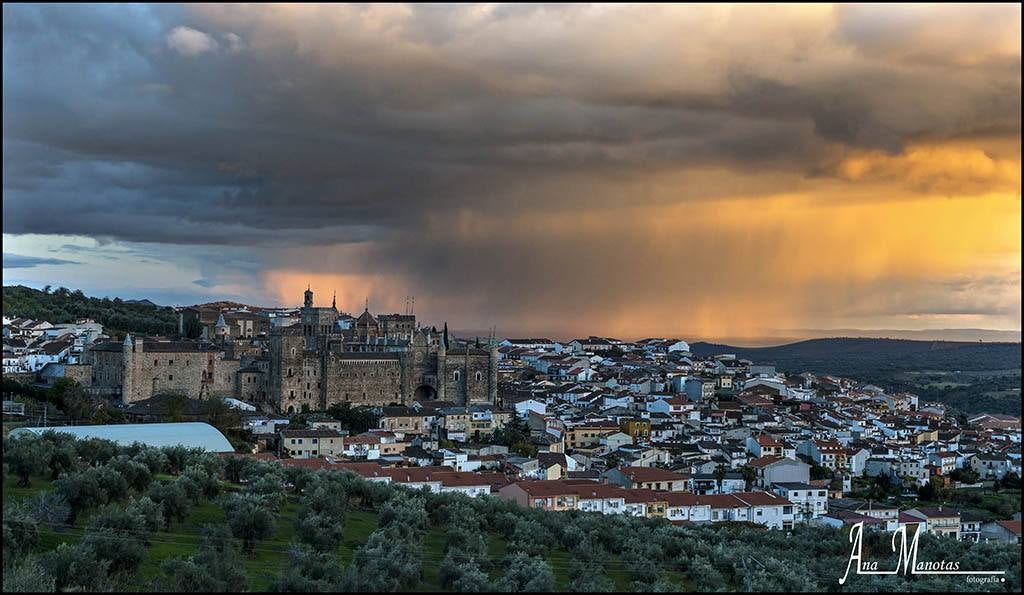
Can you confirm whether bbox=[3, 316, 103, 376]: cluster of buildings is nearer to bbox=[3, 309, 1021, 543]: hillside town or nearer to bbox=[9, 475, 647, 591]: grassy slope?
bbox=[3, 309, 1021, 543]: hillside town

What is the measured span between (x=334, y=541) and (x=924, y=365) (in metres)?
95.2

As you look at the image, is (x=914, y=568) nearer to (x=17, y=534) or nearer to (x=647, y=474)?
(x=17, y=534)

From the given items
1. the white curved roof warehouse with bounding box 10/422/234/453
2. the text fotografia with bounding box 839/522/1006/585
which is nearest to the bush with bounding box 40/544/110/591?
the text fotografia with bounding box 839/522/1006/585

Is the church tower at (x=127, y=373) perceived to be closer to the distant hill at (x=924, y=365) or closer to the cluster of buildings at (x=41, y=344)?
the cluster of buildings at (x=41, y=344)

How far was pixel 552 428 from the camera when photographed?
39312 millimetres

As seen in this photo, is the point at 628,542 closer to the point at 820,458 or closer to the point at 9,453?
the point at 9,453

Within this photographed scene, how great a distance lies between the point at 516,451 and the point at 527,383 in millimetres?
20863

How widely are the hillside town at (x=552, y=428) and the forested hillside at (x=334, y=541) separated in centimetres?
475

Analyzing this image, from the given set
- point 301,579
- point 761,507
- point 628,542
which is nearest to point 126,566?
point 301,579

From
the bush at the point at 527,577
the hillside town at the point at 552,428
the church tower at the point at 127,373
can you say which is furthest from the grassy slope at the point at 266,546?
the church tower at the point at 127,373

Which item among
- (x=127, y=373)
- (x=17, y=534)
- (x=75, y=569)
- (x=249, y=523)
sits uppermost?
(x=127, y=373)

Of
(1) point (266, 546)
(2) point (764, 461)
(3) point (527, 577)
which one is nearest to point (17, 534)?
(1) point (266, 546)

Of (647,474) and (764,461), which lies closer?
(647,474)

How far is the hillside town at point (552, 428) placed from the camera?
2834 centimetres
